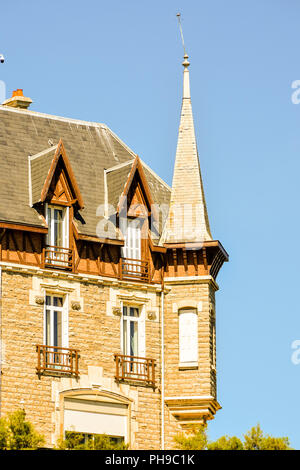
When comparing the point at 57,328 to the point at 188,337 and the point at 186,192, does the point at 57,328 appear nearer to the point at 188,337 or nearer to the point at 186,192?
the point at 188,337

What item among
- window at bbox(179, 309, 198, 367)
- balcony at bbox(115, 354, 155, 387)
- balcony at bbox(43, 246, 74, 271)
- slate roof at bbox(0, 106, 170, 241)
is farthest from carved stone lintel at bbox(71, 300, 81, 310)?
window at bbox(179, 309, 198, 367)

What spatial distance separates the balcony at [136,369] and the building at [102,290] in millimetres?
58

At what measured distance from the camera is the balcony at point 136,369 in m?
80.5

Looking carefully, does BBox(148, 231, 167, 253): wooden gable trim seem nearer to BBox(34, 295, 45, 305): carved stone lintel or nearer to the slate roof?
the slate roof

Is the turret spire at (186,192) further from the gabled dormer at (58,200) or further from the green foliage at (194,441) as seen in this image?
the green foliage at (194,441)

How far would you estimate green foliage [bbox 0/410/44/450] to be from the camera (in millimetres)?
71062

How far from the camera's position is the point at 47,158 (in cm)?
8175

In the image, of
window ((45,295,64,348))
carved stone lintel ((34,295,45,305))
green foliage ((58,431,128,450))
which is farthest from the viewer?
window ((45,295,64,348))

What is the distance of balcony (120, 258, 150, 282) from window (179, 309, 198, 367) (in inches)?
84.4

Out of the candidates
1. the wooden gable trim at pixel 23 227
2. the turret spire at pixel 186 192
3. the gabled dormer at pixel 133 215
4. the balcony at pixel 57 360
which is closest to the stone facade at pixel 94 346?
the balcony at pixel 57 360

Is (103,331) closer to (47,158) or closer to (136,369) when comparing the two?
(136,369)

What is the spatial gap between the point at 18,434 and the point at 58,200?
1242cm
